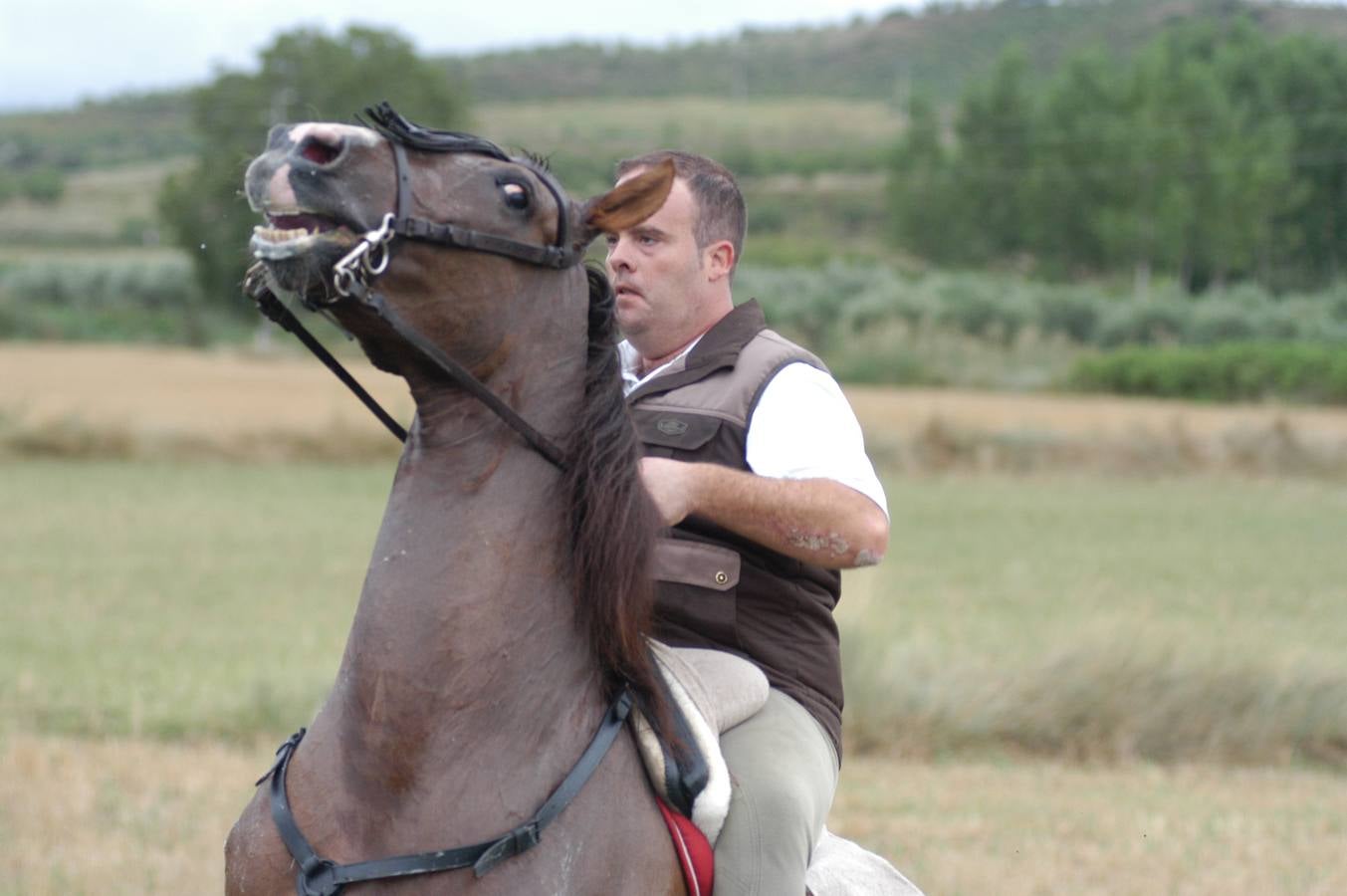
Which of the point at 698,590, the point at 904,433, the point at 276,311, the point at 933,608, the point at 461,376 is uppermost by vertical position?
the point at 276,311

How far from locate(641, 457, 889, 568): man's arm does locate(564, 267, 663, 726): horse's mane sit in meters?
0.12

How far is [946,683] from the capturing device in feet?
34.2

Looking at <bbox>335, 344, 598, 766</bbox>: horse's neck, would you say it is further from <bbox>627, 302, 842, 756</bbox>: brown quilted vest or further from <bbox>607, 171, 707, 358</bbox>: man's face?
<bbox>607, 171, 707, 358</bbox>: man's face

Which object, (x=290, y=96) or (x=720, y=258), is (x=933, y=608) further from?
(x=290, y=96)

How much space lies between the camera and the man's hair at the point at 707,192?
4.25m

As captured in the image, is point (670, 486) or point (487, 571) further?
point (670, 486)

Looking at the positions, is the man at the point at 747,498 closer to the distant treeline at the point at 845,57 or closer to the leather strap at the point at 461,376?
the leather strap at the point at 461,376

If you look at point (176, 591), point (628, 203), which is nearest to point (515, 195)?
point (628, 203)

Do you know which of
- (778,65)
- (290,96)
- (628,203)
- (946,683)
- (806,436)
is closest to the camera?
(628,203)

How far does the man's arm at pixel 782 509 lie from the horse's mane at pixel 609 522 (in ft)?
0.39

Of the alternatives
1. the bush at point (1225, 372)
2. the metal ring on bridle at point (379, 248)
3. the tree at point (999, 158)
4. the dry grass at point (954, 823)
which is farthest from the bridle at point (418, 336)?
the tree at point (999, 158)

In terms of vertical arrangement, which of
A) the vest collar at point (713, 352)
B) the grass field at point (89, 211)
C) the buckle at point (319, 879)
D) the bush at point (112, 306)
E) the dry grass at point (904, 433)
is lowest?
the grass field at point (89, 211)

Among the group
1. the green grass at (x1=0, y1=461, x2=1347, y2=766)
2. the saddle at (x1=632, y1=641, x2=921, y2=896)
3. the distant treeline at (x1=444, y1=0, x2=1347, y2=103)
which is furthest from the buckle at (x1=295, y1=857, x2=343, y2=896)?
the distant treeline at (x1=444, y1=0, x2=1347, y2=103)

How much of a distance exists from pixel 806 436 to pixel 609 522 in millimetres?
612
